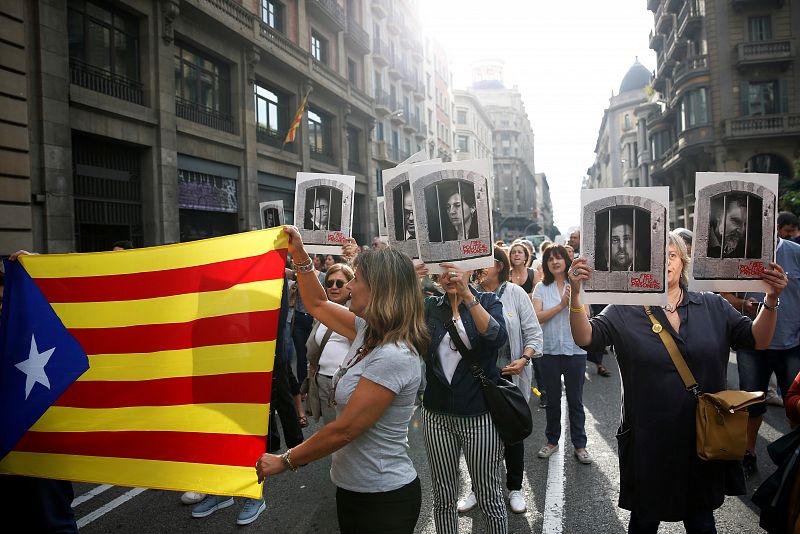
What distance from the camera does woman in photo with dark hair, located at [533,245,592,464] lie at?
5.30m

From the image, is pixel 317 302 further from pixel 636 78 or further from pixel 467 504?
pixel 636 78

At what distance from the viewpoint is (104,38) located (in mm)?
12445

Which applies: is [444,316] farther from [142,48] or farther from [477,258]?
[142,48]

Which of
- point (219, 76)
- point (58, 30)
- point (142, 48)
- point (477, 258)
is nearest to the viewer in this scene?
point (477, 258)

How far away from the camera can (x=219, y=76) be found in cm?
1669

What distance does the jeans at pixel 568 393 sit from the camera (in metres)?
5.29

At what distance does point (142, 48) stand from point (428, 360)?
1338 cm

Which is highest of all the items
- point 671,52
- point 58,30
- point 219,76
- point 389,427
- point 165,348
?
point 671,52

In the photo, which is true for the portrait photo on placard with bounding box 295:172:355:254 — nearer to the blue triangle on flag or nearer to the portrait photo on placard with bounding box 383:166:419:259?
the portrait photo on placard with bounding box 383:166:419:259

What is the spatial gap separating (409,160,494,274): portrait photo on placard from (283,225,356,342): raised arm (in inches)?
22.6

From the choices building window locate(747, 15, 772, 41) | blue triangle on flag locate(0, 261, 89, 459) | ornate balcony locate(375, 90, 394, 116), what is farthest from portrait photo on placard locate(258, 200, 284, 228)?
building window locate(747, 15, 772, 41)

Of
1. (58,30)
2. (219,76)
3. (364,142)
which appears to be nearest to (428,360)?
(58,30)

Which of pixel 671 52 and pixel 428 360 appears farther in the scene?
pixel 671 52

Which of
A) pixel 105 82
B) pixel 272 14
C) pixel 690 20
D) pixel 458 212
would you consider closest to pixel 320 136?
pixel 272 14
